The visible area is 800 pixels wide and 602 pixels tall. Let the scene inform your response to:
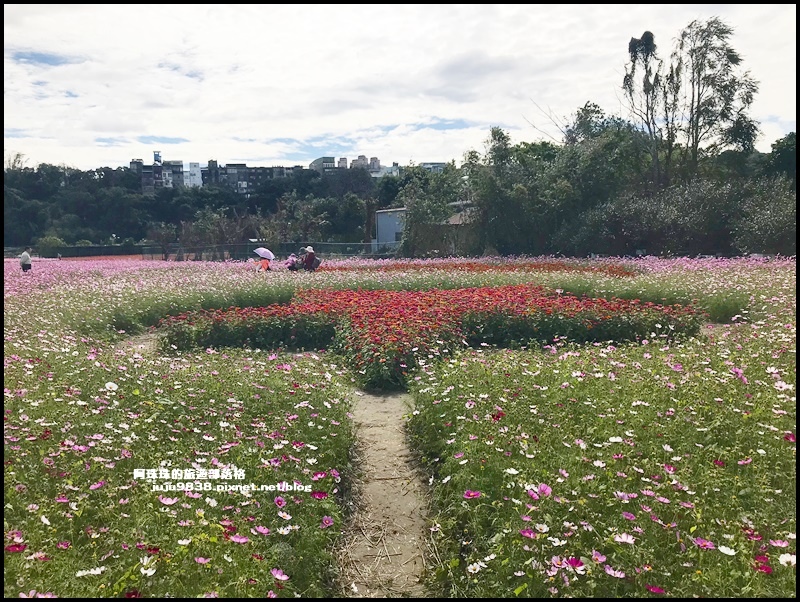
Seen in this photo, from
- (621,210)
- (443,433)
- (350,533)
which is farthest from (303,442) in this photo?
(621,210)

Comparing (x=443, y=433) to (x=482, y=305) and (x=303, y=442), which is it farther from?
(x=482, y=305)

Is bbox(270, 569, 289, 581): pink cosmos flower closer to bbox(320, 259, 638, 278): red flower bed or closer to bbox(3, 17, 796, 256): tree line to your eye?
bbox(320, 259, 638, 278): red flower bed

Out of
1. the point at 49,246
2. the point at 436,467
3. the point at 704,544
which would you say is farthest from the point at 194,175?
the point at 704,544

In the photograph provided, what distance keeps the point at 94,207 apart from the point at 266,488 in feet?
135

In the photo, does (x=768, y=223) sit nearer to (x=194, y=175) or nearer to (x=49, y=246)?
(x=49, y=246)

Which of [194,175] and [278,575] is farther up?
[194,175]

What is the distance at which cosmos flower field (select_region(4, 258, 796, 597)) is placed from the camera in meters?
2.68

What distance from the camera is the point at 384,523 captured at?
3.95 meters

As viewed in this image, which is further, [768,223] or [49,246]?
[49,246]

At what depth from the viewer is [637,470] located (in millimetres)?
3393

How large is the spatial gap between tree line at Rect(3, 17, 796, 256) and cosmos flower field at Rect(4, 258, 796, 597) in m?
13.7

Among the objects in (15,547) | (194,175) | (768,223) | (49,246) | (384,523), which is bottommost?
(384,523)

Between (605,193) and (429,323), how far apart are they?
17.4m

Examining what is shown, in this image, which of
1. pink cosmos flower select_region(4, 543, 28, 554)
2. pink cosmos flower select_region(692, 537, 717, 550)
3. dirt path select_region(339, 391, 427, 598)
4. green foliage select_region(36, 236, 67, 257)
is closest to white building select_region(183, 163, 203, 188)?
green foliage select_region(36, 236, 67, 257)
